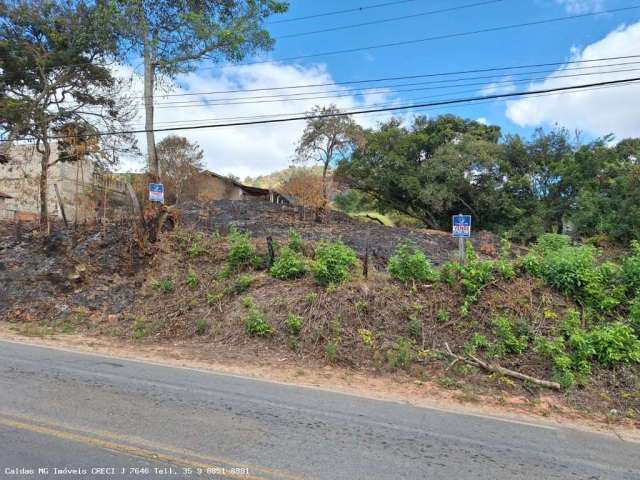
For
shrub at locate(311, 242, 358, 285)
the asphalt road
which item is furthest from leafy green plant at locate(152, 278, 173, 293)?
the asphalt road

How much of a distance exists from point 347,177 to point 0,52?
24.2 meters

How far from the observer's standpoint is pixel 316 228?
1864cm

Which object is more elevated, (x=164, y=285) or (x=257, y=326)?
(x=164, y=285)

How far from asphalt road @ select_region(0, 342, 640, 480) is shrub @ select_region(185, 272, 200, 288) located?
5806 mm

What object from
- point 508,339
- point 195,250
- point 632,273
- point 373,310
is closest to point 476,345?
point 508,339

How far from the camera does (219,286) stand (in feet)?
38.2

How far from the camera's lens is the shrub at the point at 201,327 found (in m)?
10.0

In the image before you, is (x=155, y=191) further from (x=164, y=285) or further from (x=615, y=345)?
(x=615, y=345)

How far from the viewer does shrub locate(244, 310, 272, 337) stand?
933cm

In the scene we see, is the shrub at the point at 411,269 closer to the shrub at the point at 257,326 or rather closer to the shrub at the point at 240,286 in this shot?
the shrub at the point at 257,326

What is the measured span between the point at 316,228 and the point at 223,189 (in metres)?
23.3

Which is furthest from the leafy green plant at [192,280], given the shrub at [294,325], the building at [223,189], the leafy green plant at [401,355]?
the building at [223,189]

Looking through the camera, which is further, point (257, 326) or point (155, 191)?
point (155, 191)

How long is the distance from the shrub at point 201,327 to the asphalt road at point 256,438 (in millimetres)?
3761
